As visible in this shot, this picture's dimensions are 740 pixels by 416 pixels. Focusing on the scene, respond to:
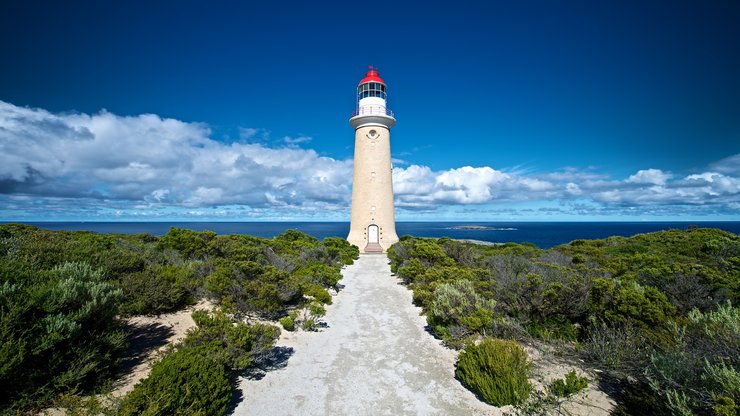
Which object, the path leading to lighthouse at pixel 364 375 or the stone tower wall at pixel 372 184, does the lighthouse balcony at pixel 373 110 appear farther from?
the path leading to lighthouse at pixel 364 375

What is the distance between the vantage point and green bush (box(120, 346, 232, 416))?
3.69m

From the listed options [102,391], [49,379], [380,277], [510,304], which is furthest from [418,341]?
[380,277]

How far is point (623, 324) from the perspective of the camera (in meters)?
6.32

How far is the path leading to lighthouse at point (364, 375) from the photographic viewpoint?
4777 mm

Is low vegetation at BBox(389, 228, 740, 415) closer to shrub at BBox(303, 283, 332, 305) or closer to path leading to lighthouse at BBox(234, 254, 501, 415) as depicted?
path leading to lighthouse at BBox(234, 254, 501, 415)

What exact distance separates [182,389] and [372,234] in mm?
19446

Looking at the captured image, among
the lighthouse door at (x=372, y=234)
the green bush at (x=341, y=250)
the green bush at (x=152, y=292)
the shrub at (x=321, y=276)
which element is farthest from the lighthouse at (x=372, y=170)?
the green bush at (x=152, y=292)

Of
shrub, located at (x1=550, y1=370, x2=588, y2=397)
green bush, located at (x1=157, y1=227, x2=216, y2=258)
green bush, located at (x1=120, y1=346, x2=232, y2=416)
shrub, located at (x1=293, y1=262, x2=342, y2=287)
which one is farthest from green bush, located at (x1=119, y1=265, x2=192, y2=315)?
shrub, located at (x1=550, y1=370, x2=588, y2=397)

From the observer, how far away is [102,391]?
173 inches

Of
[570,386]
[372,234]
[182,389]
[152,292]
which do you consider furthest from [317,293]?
[372,234]

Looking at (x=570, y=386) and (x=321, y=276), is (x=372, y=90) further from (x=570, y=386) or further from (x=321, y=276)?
(x=570, y=386)

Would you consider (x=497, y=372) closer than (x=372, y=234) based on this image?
Yes

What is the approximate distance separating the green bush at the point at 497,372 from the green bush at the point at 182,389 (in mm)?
3802

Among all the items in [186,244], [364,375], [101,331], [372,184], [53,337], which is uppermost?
[372,184]
